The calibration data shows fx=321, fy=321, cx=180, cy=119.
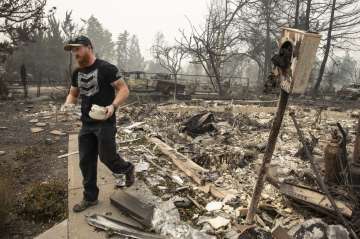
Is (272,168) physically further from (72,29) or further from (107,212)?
(72,29)

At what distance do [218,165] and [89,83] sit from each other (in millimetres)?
2820

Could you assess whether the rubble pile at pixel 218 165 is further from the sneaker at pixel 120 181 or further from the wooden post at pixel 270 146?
the sneaker at pixel 120 181

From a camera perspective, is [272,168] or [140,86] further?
[140,86]

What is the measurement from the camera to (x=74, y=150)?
6.28 m

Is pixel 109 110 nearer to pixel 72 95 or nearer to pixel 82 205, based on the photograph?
pixel 72 95

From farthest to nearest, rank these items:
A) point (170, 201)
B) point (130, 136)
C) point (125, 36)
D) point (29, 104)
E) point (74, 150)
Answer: point (125, 36)
point (29, 104)
point (130, 136)
point (74, 150)
point (170, 201)

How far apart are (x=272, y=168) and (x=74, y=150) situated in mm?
3724

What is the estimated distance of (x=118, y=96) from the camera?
3598mm

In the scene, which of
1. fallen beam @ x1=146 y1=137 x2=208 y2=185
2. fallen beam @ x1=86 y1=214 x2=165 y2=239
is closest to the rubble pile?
fallen beam @ x1=146 y1=137 x2=208 y2=185

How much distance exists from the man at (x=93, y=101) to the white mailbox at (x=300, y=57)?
1.81m

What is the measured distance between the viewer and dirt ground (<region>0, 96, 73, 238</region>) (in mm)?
3680

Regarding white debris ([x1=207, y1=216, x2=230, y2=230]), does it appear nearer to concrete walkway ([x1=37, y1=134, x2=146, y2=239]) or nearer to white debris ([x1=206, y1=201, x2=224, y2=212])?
white debris ([x1=206, y1=201, x2=224, y2=212])

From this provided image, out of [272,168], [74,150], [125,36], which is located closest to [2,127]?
[74,150]

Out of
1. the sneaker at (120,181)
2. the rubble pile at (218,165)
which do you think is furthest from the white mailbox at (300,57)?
the sneaker at (120,181)
